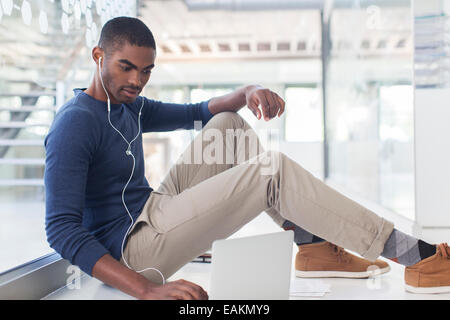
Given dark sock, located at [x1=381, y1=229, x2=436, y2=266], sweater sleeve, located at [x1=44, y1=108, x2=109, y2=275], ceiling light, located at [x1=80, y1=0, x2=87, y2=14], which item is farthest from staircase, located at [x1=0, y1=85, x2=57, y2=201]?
dark sock, located at [x1=381, y1=229, x2=436, y2=266]

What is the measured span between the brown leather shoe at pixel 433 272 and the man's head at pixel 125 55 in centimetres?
95

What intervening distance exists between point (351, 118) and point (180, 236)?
2.93 metres

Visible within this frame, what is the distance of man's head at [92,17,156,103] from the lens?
3.72 feet

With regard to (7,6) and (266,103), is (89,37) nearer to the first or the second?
(7,6)

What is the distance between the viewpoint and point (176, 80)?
8438 millimetres

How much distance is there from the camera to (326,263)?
4.72ft

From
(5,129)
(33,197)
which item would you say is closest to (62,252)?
(5,129)

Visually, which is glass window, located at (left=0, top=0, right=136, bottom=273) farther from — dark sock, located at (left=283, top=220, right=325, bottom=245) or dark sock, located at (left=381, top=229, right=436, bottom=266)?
dark sock, located at (left=381, top=229, right=436, bottom=266)

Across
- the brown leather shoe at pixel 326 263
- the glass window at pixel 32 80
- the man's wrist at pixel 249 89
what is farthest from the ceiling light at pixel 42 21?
the brown leather shoe at pixel 326 263

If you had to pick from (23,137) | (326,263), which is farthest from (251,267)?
(23,137)

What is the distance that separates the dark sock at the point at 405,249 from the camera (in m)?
1.16

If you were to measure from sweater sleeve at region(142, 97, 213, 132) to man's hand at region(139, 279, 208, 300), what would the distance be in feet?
2.40

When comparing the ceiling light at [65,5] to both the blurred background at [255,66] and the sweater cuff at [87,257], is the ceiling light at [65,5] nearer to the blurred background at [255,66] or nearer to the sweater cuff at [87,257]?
the blurred background at [255,66]

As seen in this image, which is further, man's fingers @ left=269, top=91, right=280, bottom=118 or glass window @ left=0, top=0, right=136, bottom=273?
glass window @ left=0, top=0, right=136, bottom=273
